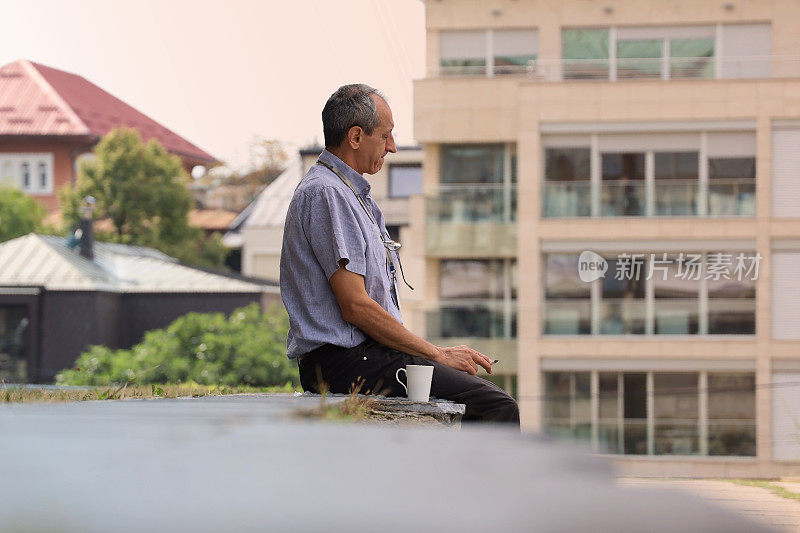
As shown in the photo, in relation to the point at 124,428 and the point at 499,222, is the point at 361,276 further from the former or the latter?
the point at 499,222

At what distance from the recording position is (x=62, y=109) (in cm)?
4622

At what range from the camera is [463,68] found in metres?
24.0

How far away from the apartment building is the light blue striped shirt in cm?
2022

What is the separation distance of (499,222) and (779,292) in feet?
17.2

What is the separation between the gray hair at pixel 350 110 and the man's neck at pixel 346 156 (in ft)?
0.05

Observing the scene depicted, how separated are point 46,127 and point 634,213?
27.7m

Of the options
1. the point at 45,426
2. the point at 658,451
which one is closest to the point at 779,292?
the point at 658,451

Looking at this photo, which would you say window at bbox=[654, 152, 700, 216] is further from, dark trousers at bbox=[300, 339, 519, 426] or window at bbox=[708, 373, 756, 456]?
dark trousers at bbox=[300, 339, 519, 426]

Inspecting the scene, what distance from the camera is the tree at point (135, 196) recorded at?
38250mm

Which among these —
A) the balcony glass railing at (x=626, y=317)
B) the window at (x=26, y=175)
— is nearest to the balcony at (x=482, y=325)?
the balcony glass railing at (x=626, y=317)

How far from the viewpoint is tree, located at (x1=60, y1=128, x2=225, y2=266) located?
3825 cm

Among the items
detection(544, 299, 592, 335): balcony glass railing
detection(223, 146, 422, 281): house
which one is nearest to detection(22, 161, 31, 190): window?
detection(223, 146, 422, 281): house

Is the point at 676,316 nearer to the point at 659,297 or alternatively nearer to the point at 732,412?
the point at 659,297

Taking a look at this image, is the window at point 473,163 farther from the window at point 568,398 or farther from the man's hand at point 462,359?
the man's hand at point 462,359
